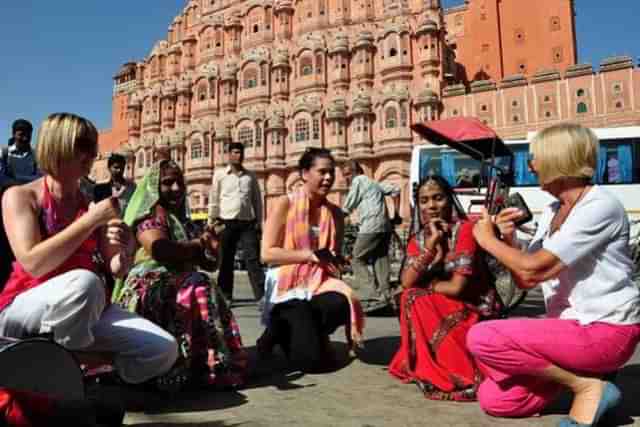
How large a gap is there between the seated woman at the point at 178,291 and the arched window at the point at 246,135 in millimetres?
28038

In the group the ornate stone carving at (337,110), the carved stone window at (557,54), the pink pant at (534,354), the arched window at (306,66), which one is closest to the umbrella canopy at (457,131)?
the pink pant at (534,354)

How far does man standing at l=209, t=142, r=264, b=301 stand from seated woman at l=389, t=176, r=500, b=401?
315cm

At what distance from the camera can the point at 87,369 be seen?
82.6 inches

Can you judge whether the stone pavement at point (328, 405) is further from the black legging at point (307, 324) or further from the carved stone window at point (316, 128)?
the carved stone window at point (316, 128)

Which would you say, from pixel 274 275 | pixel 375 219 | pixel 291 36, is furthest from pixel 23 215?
pixel 291 36

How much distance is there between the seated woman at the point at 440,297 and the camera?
2.38 meters

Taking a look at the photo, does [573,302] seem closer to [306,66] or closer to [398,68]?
[398,68]

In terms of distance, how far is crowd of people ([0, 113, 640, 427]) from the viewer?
5.89 ft

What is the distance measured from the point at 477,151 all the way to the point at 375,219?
2646mm

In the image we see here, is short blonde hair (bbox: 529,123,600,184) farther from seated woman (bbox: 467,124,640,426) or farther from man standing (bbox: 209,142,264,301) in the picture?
man standing (bbox: 209,142,264,301)

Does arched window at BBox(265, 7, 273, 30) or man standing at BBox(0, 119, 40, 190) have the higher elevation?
arched window at BBox(265, 7, 273, 30)

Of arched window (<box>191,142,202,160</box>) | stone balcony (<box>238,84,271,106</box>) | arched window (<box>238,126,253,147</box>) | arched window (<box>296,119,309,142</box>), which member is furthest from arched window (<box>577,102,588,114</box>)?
arched window (<box>191,142,202,160</box>)

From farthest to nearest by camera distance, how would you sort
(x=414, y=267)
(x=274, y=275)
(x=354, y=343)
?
1. (x=274, y=275)
2. (x=354, y=343)
3. (x=414, y=267)

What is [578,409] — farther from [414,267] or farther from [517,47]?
[517,47]
